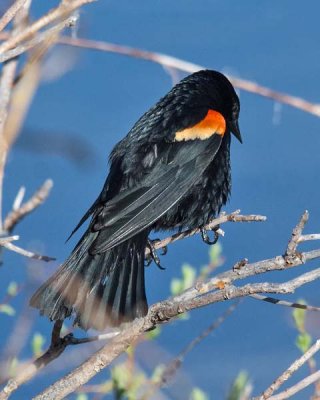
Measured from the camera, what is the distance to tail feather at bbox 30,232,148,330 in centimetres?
170

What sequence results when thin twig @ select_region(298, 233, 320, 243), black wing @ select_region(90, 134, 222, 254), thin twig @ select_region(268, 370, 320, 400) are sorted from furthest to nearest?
1. black wing @ select_region(90, 134, 222, 254)
2. thin twig @ select_region(298, 233, 320, 243)
3. thin twig @ select_region(268, 370, 320, 400)

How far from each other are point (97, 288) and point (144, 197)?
457mm

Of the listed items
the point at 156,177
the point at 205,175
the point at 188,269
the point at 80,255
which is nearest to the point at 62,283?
the point at 80,255

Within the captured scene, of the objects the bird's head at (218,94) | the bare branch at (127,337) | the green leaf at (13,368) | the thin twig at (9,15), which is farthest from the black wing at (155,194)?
the thin twig at (9,15)

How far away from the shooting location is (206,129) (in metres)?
2.71

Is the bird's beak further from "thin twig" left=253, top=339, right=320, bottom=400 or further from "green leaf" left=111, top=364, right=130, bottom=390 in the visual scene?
"thin twig" left=253, top=339, right=320, bottom=400

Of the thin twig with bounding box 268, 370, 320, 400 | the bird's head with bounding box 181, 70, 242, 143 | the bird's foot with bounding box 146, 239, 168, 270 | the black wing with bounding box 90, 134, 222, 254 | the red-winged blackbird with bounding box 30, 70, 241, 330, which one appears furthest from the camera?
the bird's head with bounding box 181, 70, 242, 143

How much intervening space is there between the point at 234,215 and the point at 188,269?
160mm

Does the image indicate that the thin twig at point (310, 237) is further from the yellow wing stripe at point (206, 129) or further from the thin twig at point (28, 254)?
the yellow wing stripe at point (206, 129)

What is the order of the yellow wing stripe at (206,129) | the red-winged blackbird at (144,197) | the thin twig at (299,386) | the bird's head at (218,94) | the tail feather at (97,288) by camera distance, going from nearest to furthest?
the thin twig at (299,386)
the tail feather at (97,288)
the red-winged blackbird at (144,197)
the yellow wing stripe at (206,129)
the bird's head at (218,94)

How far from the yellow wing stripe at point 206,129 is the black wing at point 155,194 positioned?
0.08ft

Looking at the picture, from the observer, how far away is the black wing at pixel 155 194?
85.4 inches

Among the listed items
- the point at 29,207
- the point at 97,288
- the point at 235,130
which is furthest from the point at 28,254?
the point at 235,130

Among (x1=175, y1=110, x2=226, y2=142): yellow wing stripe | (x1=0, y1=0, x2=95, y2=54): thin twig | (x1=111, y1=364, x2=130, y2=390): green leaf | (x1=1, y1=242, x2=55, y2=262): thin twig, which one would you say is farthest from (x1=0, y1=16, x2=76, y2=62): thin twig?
(x1=175, y1=110, x2=226, y2=142): yellow wing stripe
